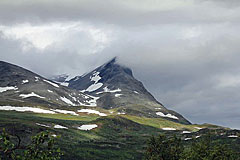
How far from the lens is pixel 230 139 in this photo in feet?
535

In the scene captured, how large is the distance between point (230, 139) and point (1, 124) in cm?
11300

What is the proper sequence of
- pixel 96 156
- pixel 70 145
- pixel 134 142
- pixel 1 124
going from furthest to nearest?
1. pixel 134 142
2. pixel 1 124
3. pixel 70 145
4. pixel 96 156

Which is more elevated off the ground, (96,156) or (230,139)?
(230,139)

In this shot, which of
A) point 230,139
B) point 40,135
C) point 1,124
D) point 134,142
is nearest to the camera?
point 40,135

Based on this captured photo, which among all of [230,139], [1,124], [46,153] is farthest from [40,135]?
[230,139]

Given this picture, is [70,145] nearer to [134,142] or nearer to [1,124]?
[1,124]

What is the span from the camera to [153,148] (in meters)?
71.6

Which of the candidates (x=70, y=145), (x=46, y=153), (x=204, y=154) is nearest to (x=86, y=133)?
(x=70, y=145)

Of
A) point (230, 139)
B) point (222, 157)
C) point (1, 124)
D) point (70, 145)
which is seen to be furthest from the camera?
point (230, 139)

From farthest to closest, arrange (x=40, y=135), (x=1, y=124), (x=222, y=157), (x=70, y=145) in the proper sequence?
(x=1, y=124) → (x=70, y=145) → (x=222, y=157) → (x=40, y=135)

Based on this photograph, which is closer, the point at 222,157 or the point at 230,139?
the point at 222,157

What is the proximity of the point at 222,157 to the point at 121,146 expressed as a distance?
109017mm

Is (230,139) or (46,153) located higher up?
(230,139)

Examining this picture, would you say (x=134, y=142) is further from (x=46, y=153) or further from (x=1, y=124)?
(x=46, y=153)
